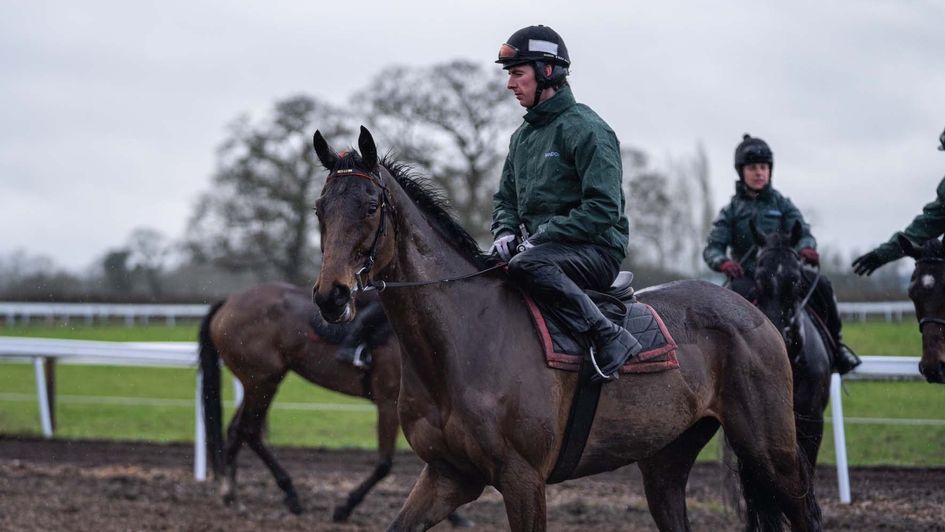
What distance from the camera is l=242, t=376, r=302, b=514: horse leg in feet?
29.7

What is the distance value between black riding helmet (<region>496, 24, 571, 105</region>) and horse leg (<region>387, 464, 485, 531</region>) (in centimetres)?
189

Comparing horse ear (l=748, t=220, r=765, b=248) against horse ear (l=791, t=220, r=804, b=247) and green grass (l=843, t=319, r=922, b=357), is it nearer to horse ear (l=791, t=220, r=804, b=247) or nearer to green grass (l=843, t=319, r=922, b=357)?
horse ear (l=791, t=220, r=804, b=247)

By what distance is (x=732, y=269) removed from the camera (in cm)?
744

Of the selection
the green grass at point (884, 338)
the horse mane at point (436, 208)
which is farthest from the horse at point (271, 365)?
the green grass at point (884, 338)

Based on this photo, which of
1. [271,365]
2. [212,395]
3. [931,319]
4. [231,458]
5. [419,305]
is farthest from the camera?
[212,395]

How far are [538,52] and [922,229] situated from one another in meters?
3.27

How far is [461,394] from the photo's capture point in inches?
174

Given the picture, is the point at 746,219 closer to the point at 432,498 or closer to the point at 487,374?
the point at 487,374

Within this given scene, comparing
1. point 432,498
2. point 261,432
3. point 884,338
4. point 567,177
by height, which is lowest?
point 261,432

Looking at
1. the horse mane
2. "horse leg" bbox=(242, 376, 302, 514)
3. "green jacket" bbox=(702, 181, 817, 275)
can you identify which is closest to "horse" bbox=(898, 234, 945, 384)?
"green jacket" bbox=(702, 181, 817, 275)

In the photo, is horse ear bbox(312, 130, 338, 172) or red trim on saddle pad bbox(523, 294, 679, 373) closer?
horse ear bbox(312, 130, 338, 172)

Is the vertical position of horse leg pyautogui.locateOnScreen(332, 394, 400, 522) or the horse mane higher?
the horse mane

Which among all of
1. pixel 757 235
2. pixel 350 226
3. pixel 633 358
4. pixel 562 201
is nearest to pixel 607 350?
pixel 633 358

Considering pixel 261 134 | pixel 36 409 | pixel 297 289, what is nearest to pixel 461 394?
pixel 297 289
